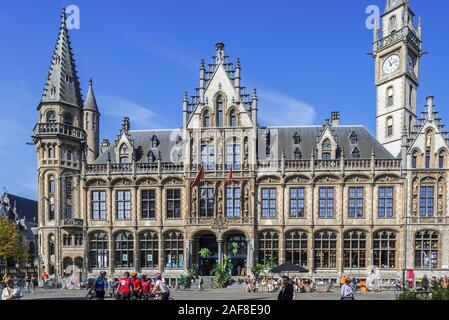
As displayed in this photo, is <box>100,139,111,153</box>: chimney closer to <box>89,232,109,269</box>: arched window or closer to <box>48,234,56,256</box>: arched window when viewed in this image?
<box>89,232,109,269</box>: arched window

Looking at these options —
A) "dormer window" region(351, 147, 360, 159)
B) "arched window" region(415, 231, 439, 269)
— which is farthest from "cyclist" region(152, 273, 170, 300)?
"arched window" region(415, 231, 439, 269)

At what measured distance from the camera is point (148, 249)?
46.0 m

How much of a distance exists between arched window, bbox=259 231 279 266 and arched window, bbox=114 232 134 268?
46.0 feet

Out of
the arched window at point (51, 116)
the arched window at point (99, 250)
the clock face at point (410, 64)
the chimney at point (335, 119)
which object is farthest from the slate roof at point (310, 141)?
the arched window at point (51, 116)

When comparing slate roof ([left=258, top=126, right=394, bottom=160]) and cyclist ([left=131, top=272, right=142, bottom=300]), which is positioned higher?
slate roof ([left=258, top=126, right=394, bottom=160])

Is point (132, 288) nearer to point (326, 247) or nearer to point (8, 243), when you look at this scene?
point (326, 247)

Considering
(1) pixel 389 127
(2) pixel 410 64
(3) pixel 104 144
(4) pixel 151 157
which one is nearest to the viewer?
(4) pixel 151 157

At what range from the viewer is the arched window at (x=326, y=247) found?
44.0m

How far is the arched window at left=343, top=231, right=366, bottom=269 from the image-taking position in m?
43.7

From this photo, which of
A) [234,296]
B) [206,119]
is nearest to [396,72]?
[206,119]

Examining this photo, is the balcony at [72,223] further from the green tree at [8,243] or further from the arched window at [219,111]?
the green tree at [8,243]

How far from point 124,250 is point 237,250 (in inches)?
488

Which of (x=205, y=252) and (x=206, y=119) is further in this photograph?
(x=206, y=119)
